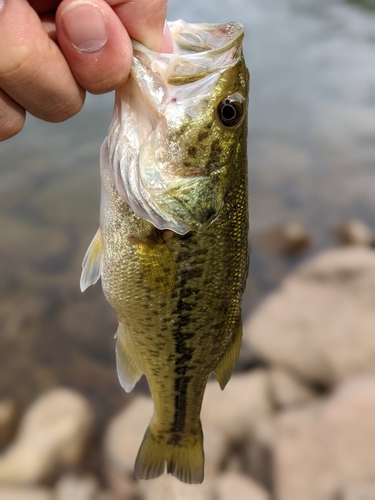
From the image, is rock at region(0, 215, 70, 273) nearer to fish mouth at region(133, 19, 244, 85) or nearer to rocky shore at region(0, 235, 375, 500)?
rocky shore at region(0, 235, 375, 500)

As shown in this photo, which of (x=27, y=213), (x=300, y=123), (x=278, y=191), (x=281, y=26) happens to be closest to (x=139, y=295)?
(x=27, y=213)

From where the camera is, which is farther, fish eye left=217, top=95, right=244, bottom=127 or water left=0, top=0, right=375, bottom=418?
water left=0, top=0, right=375, bottom=418

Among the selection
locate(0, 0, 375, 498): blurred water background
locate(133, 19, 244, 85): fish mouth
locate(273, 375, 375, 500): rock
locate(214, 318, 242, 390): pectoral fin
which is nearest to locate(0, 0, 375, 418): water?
locate(0, 0, 375, 498): blurred water background

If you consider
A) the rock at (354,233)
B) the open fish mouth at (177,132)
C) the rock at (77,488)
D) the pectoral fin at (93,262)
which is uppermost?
the open fish mouth at (177,132)

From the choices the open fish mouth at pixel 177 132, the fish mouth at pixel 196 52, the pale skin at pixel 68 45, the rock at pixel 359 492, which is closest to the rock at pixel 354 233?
the rock at pixel 359 492

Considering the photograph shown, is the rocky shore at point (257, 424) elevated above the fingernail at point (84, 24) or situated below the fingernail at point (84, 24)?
below

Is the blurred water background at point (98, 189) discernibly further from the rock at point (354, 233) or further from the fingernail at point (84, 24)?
the fingernail at point (84, 24)

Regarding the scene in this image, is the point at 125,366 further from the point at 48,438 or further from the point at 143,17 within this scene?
the point at 48,438
